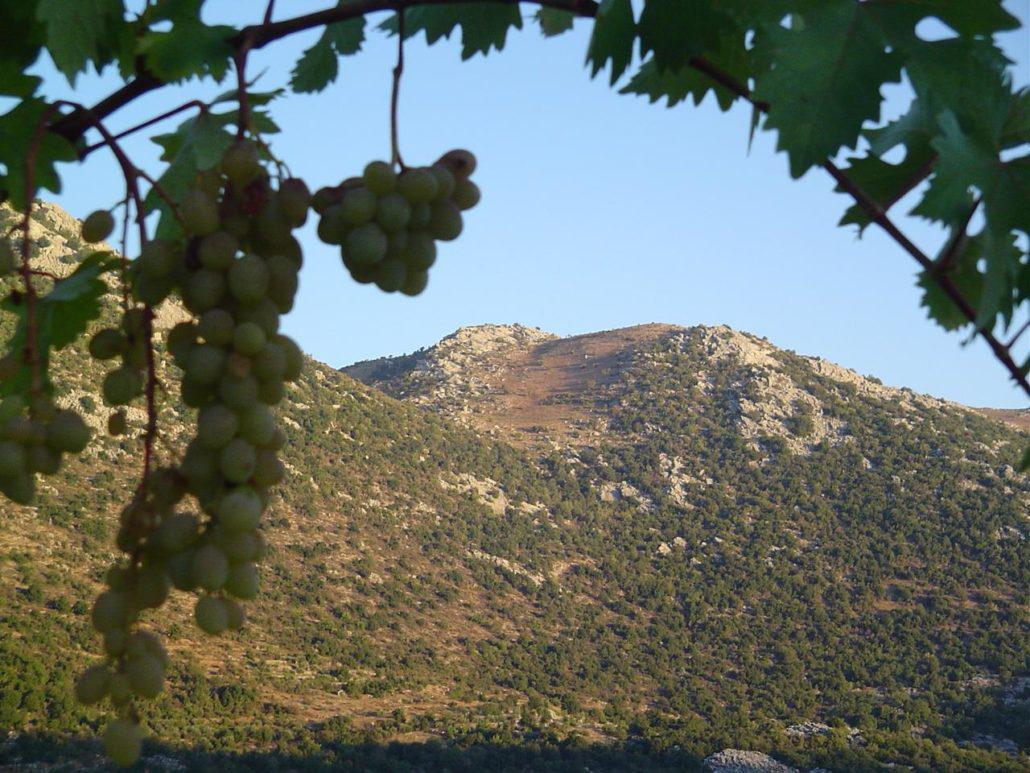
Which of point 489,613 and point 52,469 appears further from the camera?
point 489,613

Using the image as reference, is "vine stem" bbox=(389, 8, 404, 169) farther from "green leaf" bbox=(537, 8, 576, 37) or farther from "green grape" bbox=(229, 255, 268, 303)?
"green leaf" bbox=(537, 8, 576, 37)

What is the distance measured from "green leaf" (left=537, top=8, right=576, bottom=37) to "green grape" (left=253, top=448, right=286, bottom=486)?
3.08 feet

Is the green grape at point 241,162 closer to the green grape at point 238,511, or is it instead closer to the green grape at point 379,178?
the green grape at point 379,178

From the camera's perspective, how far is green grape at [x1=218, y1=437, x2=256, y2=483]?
2.71ft

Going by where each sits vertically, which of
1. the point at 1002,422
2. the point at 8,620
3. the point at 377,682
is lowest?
the point at 377,682

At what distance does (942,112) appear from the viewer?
0.83 metres

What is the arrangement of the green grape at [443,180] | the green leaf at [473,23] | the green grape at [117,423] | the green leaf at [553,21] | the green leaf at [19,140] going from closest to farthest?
1. the green grape at [443,180]
2. the green grape at [117,423]
3. the green leaf at [19,140]
4. the green leaf at [473,23]
5. the green leaf at [553,21]

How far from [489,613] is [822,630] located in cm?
950

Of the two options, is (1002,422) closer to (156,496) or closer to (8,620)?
(8,620)

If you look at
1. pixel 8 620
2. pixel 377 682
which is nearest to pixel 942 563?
pixel 377 682

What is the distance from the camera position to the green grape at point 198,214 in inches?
31.6

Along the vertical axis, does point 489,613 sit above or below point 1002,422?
below

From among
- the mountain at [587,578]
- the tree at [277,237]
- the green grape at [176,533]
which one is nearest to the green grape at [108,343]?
the tree at [277,237]

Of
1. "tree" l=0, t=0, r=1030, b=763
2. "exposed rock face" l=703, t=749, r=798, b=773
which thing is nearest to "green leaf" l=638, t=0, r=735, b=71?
"tree" l=0, t=0, r=1030, b=763
